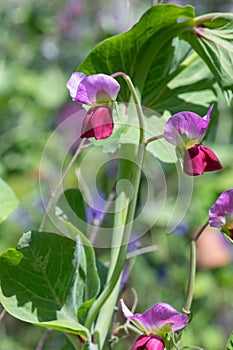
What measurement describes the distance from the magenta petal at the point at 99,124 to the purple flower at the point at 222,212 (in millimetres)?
98

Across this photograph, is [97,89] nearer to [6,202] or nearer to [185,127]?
[185,127]

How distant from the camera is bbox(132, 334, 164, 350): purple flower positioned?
491 mm

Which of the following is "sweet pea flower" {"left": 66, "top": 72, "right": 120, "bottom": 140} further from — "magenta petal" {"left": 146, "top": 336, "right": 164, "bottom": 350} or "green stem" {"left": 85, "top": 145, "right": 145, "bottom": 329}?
"magenta petal" {"left": 146, "top": 336, "right": 164, "bottom": 350}

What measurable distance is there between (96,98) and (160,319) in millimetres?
170

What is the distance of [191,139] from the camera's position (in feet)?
1.66

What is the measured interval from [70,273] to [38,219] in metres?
0.97

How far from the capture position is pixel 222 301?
1.71m

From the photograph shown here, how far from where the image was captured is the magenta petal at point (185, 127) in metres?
0.49

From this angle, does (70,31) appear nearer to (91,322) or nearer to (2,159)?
(2,159)

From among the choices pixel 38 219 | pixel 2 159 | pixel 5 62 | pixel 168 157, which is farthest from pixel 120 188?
pixel 5 62

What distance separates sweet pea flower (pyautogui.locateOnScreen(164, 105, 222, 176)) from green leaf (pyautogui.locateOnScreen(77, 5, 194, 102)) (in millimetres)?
134

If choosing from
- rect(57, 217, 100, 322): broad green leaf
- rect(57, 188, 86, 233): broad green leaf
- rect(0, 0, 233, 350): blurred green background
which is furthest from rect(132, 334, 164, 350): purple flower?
rect(0, 0, 233, 350): blurred green background

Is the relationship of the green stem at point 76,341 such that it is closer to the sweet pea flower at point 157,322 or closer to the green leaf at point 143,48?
the sweet pea flower at point 157,322

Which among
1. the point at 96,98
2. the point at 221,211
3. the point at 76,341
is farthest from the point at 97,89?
the point at 76,341
